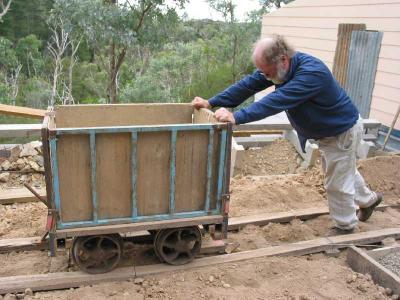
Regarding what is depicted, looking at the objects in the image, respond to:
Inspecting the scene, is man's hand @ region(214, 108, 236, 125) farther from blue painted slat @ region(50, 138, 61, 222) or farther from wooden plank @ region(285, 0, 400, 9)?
wooden plank @ region(285, 0, 400, 9)

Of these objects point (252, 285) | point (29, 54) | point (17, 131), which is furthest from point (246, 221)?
point (29, 54)

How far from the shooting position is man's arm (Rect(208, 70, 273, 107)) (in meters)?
4.77

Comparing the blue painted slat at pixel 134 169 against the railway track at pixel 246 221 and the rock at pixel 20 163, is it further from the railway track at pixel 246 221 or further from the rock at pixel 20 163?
the rock at pixel 20 163

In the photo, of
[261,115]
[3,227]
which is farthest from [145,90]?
[261,115]

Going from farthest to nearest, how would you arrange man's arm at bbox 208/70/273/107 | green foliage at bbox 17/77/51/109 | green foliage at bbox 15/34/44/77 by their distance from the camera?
1. green foliage at bbox 15/34/44/77
2. green foliage at bbox 17/77/51/109
3. man's arm at bbox 208/70/273/107

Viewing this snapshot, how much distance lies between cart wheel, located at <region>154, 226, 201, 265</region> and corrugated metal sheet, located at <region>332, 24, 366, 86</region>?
7.64 meters

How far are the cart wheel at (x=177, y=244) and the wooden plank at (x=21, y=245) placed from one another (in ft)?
4.01

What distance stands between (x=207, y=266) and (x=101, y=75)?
92.5 feet

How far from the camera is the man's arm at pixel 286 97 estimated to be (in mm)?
4000

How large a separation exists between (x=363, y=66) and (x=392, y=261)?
6.49 meters

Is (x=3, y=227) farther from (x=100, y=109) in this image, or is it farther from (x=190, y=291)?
(x=190, y=291)

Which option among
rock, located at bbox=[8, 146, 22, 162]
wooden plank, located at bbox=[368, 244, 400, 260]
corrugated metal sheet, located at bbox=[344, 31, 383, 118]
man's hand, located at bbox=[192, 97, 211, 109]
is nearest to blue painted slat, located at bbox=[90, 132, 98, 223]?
man's hand, located at bbox=[192, 97, 211, 109]

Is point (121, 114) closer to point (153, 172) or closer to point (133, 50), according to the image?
point (153, 172)

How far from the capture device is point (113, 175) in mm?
3773
